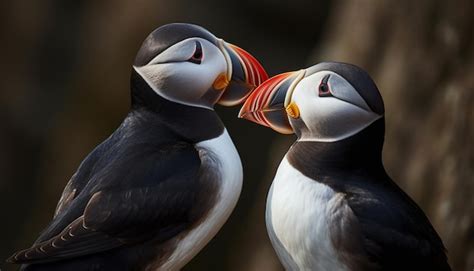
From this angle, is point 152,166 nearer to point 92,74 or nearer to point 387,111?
point 387,111

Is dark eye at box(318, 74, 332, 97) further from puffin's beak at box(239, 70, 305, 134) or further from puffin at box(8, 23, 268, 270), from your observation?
puffin at box(8, 23, 268, 270)

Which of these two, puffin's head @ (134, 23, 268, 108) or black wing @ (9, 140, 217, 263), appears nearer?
black wing @ (9, 140, 217, 263)

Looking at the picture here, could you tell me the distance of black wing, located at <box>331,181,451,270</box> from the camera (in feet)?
15.0

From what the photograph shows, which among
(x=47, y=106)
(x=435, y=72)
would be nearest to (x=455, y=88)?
(x=435, y=72)

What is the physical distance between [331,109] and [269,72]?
17.7 ft

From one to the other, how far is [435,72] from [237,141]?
8.65 ft

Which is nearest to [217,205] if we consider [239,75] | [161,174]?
[161,174]

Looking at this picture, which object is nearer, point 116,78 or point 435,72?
point 435,72

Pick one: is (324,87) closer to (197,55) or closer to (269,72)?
(197,55)

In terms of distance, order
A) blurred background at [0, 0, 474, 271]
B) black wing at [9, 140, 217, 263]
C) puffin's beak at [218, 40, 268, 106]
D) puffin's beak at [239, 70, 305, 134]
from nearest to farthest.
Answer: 1. black wing at [9, 140, 217, 263]
2. puffin's beak at [239, 70, 305, 134]
3. puffin's beak at [218, 40, 268, 106]
4. blurred background at [0, 0, 474, 271]

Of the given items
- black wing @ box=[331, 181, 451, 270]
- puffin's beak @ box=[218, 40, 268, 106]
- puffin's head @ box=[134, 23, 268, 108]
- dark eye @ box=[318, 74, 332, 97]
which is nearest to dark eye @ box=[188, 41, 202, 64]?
puffin's head @ box=[134, 23, 268, 108]

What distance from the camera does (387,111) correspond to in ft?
25.6

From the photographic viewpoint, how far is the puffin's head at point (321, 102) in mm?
4562

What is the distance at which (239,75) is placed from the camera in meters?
4.79
